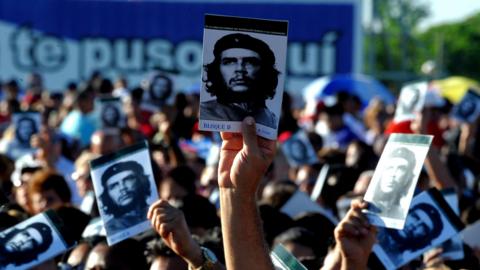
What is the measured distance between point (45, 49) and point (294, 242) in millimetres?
18653

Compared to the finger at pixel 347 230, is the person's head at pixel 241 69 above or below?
above

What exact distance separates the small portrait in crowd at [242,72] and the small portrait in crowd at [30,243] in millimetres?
1721

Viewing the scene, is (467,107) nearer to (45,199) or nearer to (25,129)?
(25,129)

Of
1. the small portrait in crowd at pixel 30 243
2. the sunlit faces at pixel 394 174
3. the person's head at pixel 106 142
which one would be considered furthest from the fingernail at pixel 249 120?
the person's head at pixel 106 142

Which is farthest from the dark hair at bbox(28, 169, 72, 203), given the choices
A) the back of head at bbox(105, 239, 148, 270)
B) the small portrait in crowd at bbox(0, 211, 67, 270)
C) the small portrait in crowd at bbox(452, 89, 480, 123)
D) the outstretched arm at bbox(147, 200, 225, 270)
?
the small portrait in crowd at bbox(452, 89, 480, 123)

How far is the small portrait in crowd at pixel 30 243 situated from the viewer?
17.2 ft

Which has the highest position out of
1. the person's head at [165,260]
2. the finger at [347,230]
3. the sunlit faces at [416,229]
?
the finger at [347,230]

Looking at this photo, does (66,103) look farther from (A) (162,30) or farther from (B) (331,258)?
A: (B) (331,258)

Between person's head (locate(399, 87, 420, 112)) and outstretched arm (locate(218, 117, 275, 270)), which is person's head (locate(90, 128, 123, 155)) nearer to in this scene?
person's head (locate(399, 87, 420, 112))

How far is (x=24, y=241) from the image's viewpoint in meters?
5.32

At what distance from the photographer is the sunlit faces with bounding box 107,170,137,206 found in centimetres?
568

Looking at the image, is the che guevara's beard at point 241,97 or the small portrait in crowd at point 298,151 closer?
the che guevara's beard at point 241,97

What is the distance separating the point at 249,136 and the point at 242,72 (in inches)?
8.2

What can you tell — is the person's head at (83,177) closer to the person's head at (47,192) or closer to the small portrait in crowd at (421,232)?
the person's head at (47,192)
